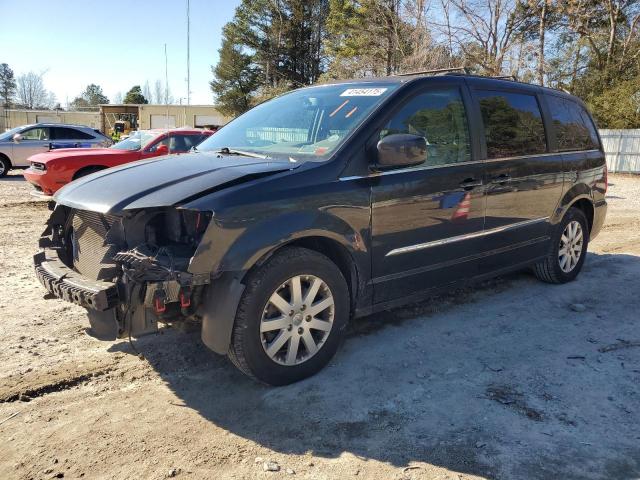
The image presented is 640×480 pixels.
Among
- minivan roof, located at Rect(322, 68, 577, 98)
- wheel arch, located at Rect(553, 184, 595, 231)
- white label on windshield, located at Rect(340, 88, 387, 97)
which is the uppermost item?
minivan roof, located at Rect(322, 68, 577, 98)

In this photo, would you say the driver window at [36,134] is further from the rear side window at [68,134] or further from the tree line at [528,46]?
the tree line at [528,46]

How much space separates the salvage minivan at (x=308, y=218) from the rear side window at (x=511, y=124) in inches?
0.7

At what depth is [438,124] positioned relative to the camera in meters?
4.24

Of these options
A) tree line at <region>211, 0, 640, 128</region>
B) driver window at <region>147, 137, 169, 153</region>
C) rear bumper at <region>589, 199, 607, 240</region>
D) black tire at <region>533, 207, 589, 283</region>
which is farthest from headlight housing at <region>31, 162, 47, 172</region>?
tree line at <region>211, 0, 640, 128</region>

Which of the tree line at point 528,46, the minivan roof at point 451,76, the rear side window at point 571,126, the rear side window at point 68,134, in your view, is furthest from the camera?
the tree line at point 528,46

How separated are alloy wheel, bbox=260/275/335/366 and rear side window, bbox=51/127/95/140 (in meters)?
14.5

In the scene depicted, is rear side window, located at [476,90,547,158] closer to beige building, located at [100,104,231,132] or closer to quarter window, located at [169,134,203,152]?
quarter window, located at [169,134,203,152]

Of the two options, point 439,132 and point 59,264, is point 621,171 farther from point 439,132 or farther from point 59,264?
point 59,264

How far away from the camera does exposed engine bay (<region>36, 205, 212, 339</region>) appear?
2.90 m

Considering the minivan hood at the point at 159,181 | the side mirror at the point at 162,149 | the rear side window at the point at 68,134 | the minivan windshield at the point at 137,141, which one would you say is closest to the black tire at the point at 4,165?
the rear side window at the point at 68,134

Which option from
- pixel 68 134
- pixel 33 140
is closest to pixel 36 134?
pixel 33 140

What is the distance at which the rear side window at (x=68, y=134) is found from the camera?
16.0 metres

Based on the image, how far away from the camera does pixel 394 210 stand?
12.5ft

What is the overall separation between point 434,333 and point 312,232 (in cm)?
163
